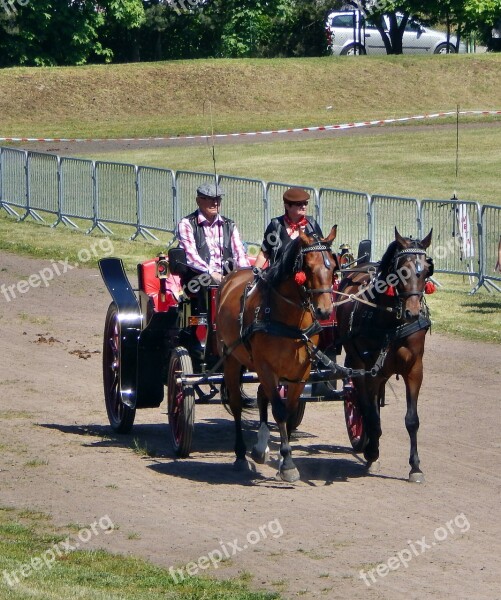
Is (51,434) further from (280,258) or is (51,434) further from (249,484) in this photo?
(280,258)

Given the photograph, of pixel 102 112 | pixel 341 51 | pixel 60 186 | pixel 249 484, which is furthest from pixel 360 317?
pixel 341 51

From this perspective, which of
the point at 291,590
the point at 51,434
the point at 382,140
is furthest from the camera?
the point at 382,140

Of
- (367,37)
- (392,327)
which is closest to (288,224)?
(392,327)

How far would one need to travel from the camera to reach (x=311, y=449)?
10789 millimetres

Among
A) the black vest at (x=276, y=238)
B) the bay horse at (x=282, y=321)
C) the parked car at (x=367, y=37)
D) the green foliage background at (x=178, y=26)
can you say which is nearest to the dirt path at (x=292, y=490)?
the bay horse at (x=282, y=321)

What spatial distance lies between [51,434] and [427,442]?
11.2ft

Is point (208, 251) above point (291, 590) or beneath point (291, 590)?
above

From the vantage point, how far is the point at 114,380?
1187 cm

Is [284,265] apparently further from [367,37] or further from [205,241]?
[367,37]

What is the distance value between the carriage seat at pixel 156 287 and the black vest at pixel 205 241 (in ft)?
1.21

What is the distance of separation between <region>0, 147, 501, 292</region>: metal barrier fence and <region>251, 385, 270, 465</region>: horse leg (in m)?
7.33

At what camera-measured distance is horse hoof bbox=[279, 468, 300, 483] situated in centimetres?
940

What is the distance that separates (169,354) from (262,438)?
1461 mm

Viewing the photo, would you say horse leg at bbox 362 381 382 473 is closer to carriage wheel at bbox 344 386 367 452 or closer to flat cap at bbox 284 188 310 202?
carriage wheel at bbox 344 386 367 452
